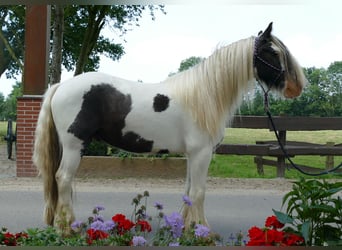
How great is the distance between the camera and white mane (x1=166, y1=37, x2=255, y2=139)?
368 centimetres

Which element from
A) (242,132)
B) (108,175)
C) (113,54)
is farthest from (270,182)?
(113,54)

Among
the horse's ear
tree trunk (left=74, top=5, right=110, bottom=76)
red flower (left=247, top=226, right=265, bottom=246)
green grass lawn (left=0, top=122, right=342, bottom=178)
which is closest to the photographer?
red flower (left=247, top=226, right=265, bottom=246)

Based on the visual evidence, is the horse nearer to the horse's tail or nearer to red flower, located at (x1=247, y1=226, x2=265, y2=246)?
the horse's tail

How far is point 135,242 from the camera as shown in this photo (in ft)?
6.77

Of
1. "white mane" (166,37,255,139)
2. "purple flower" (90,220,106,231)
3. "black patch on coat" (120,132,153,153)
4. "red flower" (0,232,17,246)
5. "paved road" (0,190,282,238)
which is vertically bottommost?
"paved road" (0,190,282,238)

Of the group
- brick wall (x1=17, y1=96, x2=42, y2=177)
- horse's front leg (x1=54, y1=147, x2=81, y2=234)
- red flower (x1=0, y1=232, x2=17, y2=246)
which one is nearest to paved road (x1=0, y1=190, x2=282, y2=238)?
horse's front leg (x1=54, y1=147, x2=81, y2=234)

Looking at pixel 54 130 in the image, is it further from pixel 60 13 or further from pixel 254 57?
pixel 60 13

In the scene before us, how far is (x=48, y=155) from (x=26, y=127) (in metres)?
4.52

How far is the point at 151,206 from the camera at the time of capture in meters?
5.84

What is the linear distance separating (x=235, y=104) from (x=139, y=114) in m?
0.88

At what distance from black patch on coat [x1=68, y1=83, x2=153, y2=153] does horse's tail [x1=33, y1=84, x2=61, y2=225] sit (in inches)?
10.5

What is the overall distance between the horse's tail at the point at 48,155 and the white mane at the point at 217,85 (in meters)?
1.14

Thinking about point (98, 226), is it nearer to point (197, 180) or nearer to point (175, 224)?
point (175, 224)

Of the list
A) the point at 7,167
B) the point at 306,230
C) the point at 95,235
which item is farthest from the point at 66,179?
the point at 7,167
